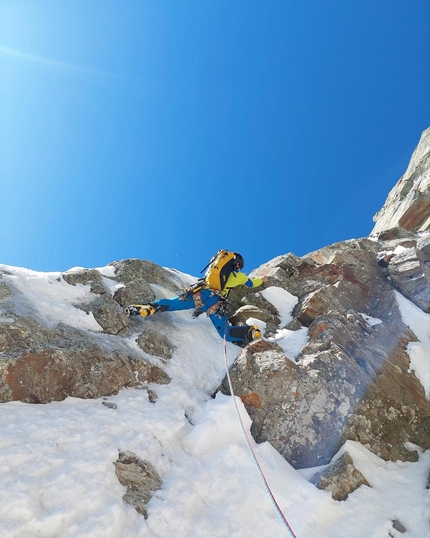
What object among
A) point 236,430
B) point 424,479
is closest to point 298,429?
point 236,430

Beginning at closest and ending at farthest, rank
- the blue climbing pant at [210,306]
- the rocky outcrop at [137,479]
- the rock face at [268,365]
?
the rocky outcrop at [137,479]
the rock face at [268,365]
the blue climbing pant at [210,306]

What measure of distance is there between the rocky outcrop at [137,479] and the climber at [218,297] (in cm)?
462

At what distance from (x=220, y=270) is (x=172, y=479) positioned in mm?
6164

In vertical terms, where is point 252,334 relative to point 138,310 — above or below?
below

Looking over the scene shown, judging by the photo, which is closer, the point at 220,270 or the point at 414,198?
the point at 220,270

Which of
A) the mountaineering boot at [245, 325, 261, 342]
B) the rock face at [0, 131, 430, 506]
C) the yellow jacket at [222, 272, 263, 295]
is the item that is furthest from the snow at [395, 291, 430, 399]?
the yellow jacket at [222, 272, 263, 295]

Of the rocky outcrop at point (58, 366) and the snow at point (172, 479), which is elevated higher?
the rocky outcrop at point (58, 366)

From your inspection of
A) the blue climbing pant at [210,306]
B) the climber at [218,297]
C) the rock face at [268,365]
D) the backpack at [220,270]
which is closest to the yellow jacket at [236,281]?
the climber at [218,297]

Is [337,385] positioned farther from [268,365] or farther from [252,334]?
[252,334]

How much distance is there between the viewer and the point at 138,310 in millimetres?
8812

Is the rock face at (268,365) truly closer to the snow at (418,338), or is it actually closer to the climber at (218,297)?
the snow at (418,338)

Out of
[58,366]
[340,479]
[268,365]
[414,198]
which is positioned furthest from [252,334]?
[414,198]

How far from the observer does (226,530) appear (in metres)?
4.31

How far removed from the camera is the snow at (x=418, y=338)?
8.00 m
